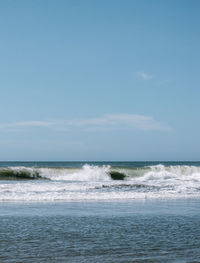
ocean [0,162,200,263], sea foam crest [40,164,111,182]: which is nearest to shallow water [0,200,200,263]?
ocean [0,162,200,263]

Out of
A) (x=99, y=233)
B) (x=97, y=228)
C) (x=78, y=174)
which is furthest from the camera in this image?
(x=78, y=174)

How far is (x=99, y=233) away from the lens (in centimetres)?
878

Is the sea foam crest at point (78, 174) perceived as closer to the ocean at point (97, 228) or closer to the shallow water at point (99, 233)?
the ocean at point (97, 228)

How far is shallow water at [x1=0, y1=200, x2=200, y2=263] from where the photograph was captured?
6.86 meters

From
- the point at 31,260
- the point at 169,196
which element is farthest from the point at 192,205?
the point at 31,260

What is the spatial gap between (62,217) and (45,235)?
245cm

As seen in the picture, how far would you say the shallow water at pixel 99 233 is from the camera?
22.5 ft

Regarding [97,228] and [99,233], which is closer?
[99,233]

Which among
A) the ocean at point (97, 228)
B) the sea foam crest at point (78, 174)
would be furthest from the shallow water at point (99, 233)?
the sea foam crest at point (78, 174)

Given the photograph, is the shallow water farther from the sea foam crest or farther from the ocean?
the sea foam crest

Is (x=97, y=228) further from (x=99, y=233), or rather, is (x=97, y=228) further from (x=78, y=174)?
(x=78, y=174)

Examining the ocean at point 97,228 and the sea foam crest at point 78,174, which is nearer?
the ocean at point 97,228

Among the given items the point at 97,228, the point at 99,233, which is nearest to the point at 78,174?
the point at 97,228

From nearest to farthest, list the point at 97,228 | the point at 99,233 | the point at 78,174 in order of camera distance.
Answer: the point at 99,233 < the point at 97,228 < the point at 78,174
